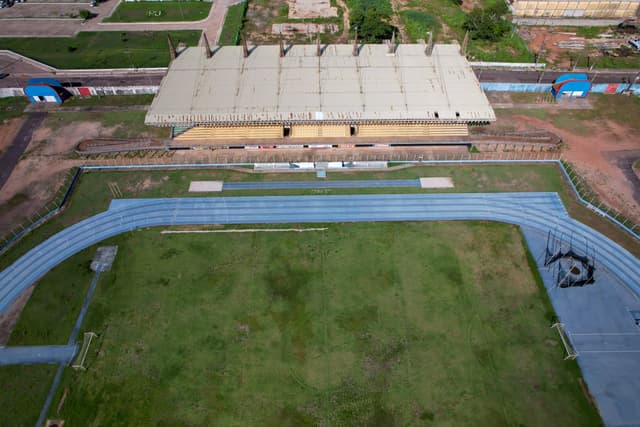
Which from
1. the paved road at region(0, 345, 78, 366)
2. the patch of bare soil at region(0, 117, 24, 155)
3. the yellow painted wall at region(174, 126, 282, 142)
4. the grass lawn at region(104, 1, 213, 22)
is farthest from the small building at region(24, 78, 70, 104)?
the paved road at region(0, 345, 78, 366)

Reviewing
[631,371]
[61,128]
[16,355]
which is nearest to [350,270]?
[631,371]

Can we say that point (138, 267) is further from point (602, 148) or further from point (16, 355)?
point (602, 148)

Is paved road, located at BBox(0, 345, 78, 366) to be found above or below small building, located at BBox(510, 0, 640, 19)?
below

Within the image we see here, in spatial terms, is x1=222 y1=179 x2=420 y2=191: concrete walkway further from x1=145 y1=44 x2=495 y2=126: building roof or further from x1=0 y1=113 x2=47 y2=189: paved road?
x1=0 y1=113 x2=47 y2=189: paved road

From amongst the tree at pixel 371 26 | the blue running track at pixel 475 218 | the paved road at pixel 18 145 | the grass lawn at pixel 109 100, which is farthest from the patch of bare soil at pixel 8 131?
the tree at pixel 371 26

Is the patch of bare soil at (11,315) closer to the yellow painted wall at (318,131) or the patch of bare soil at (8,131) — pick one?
the patch of bare soil at (8,131)
